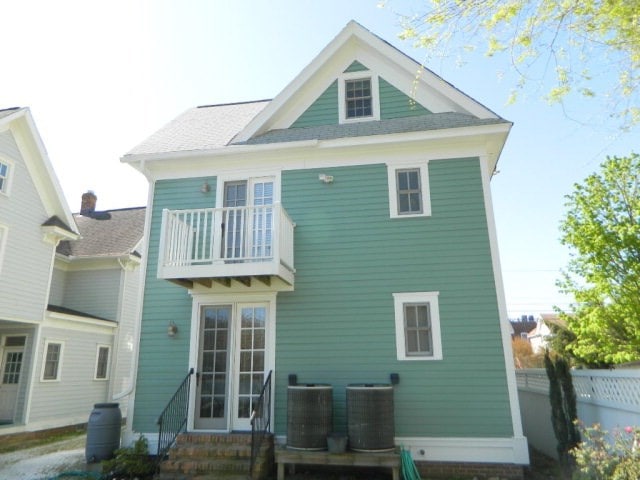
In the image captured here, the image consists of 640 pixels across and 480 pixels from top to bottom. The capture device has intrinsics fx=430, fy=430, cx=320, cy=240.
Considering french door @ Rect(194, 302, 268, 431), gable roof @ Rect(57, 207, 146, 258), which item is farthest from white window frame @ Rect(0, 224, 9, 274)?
french door @ Rect(194, 302, 268, 431)

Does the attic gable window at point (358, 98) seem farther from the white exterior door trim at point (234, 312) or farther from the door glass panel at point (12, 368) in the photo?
the door glass panel at point (12, 368)

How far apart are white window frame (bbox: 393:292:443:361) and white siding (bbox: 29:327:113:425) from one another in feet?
35.1

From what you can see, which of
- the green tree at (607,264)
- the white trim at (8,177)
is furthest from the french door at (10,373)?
the green tree at (607,264)

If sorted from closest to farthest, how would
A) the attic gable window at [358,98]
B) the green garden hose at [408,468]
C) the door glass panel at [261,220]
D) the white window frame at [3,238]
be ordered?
1. the green garden hose at [408,468]
2. the door glass panel at [261,220]
3. the attic gable window at [358,98]
4. the white window frame at [3,238]

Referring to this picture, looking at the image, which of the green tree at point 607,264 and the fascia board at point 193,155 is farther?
the green tree at point 607,264

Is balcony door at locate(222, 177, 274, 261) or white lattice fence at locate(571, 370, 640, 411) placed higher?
balcony door at locate(222, 177, 274, 261)

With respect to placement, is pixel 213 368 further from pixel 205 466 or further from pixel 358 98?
pixel 358 98

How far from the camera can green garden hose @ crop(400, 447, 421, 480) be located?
666 centimetres

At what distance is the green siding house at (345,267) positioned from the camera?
24.6ft

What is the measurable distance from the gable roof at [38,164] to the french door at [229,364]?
25.6ft

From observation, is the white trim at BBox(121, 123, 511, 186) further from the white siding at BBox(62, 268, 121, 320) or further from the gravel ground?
the white siding at BBox(62, 268, 121, 320)

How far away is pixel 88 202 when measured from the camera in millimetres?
20047

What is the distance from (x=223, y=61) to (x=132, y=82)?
1.88 meters

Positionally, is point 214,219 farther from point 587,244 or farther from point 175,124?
point 587,244
